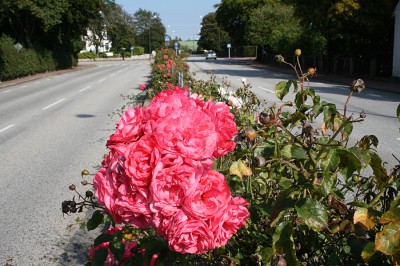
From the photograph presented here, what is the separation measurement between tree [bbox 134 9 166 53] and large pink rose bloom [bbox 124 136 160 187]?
133 meters

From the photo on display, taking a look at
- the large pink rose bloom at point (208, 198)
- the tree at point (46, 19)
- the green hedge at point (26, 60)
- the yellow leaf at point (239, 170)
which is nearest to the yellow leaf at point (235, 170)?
the yellow leaf at point (239, 170)

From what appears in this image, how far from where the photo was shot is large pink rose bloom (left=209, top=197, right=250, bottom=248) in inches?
55.6

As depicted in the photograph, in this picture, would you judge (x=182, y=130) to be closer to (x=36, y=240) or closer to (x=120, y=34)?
(x=36, y=240)

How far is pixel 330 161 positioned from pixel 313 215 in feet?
0.76

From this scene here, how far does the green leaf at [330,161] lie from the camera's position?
156 cm

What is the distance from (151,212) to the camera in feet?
4.77

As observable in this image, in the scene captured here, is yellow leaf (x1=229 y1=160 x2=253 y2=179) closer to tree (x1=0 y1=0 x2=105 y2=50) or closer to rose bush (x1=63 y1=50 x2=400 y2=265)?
rose bush (x1=63 y1=50 x2=400 y2=265)

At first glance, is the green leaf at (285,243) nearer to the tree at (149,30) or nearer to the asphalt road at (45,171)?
the asphalt road at (45,171)

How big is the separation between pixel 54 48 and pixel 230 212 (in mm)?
47611

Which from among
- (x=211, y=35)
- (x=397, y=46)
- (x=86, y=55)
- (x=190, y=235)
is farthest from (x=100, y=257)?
(x=211, y=35)

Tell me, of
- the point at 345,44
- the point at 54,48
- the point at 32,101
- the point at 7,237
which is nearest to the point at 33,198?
the point at 7,237

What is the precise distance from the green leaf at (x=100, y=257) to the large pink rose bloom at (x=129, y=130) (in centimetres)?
55

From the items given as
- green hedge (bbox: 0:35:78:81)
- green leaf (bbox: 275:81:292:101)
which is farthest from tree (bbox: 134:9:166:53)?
green leaf (bbox: 275:81:292:101)

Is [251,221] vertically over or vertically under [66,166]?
over
